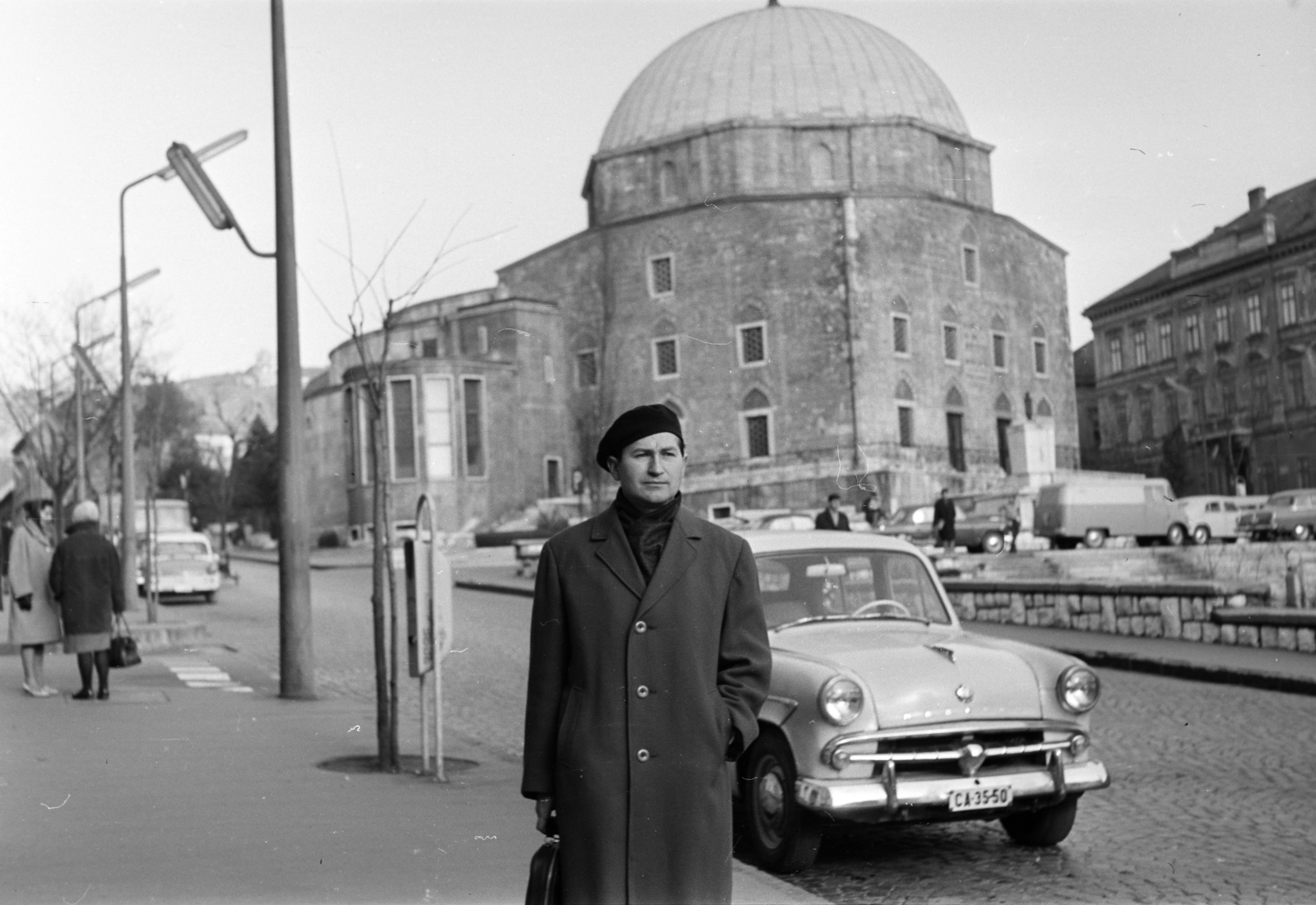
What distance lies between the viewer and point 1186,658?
1603cm

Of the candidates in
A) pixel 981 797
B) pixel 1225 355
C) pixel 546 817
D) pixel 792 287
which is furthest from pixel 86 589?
pixel 1225 355

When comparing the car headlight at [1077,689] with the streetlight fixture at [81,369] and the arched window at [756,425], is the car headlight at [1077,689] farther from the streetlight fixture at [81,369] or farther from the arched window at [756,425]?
the arched window at [756,425]

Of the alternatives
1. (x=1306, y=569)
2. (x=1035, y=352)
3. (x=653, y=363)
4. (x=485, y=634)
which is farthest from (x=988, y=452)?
(x=485, y=634)

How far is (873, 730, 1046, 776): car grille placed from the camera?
7.12m

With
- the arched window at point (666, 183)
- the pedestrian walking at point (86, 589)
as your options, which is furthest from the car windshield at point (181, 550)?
the arched window at point (666, 183)

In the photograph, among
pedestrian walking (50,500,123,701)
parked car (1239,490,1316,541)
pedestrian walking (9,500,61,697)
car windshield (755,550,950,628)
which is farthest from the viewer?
parked car (1239,490,1316,541)

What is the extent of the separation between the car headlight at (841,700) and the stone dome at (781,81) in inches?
2361

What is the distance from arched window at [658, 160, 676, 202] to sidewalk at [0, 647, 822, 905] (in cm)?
5656

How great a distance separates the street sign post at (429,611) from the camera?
9.21 m

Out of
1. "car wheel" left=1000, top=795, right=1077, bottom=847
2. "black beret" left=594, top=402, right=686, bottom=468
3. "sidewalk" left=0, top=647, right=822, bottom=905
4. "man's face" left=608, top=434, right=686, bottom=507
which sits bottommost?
"car wheel" left=1000, top=795, right=1077, bottom=847

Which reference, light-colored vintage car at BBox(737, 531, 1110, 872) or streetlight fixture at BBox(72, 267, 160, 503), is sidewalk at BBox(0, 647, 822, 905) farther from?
streetlight fixture at BBox(72, 267, 160, 503)

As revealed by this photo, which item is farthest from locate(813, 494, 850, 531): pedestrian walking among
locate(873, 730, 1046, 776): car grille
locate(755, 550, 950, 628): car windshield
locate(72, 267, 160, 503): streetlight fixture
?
locate(72, 267, 160, 503): streetlight fixture

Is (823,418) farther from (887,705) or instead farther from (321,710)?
(887,705)

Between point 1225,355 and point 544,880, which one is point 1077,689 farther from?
point 1225,355
